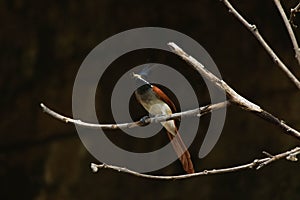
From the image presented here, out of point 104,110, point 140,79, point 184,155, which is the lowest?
point 184,155

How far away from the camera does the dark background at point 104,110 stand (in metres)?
2.96

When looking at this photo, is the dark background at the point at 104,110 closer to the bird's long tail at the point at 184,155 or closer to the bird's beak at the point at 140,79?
the bird's beak at the point at 140,79

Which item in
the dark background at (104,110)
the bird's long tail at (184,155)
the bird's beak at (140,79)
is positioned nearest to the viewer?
the bird's long tail at (184,155)

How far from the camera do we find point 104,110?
Result: 10.1 ft

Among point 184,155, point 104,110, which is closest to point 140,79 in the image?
point 184,155

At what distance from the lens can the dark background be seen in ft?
9.71

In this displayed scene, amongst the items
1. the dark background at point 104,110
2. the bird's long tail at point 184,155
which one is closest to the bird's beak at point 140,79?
the bird's long tail at point 184,155

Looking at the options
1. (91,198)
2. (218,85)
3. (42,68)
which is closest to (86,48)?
(42,68)

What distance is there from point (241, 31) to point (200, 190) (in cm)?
78

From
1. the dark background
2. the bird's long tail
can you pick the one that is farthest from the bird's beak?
the dark background

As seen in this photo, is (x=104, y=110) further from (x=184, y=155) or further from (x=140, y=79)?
(x=184, y=155)

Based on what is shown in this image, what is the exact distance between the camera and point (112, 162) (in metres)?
2.93

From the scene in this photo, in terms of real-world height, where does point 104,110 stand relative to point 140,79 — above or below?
above

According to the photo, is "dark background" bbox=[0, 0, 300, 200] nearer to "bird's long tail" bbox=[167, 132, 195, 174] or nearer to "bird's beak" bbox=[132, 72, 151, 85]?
"bird's beak" bbox=[132, 72, 151, 85]
